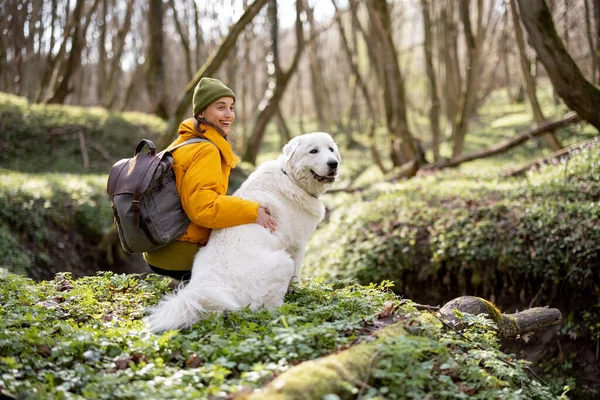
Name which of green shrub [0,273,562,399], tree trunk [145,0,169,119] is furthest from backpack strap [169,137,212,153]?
tree trunk [145,0,169,119]

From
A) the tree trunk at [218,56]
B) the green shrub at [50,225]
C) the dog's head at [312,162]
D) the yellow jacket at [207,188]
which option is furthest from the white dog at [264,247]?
the green shrub at [50,225]

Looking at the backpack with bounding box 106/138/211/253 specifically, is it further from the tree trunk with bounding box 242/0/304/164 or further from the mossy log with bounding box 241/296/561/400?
the tree trunk with bounding box 242/0/304/164

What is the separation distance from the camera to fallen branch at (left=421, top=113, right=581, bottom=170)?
35.5 ft

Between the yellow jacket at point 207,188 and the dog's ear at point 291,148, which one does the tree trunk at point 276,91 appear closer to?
the dog's ear at point 291,148

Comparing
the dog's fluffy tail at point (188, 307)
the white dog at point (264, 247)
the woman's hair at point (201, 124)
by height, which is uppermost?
the woman's hair at point (201, 124)

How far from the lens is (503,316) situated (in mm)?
5238

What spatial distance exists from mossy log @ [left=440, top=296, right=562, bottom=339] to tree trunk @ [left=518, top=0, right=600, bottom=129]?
4178 millimetres

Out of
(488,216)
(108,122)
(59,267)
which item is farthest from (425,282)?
(108,122)

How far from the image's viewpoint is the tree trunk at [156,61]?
17844 millimetres

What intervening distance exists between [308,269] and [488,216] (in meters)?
3.19

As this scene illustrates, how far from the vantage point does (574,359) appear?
693 cm

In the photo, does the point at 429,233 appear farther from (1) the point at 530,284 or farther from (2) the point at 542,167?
(2) the point at 542,167

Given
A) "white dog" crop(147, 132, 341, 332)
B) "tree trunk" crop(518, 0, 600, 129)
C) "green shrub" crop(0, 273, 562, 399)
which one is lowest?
"green shrub" crop(0, 273, 562, 399)

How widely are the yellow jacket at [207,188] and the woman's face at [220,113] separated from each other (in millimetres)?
132
